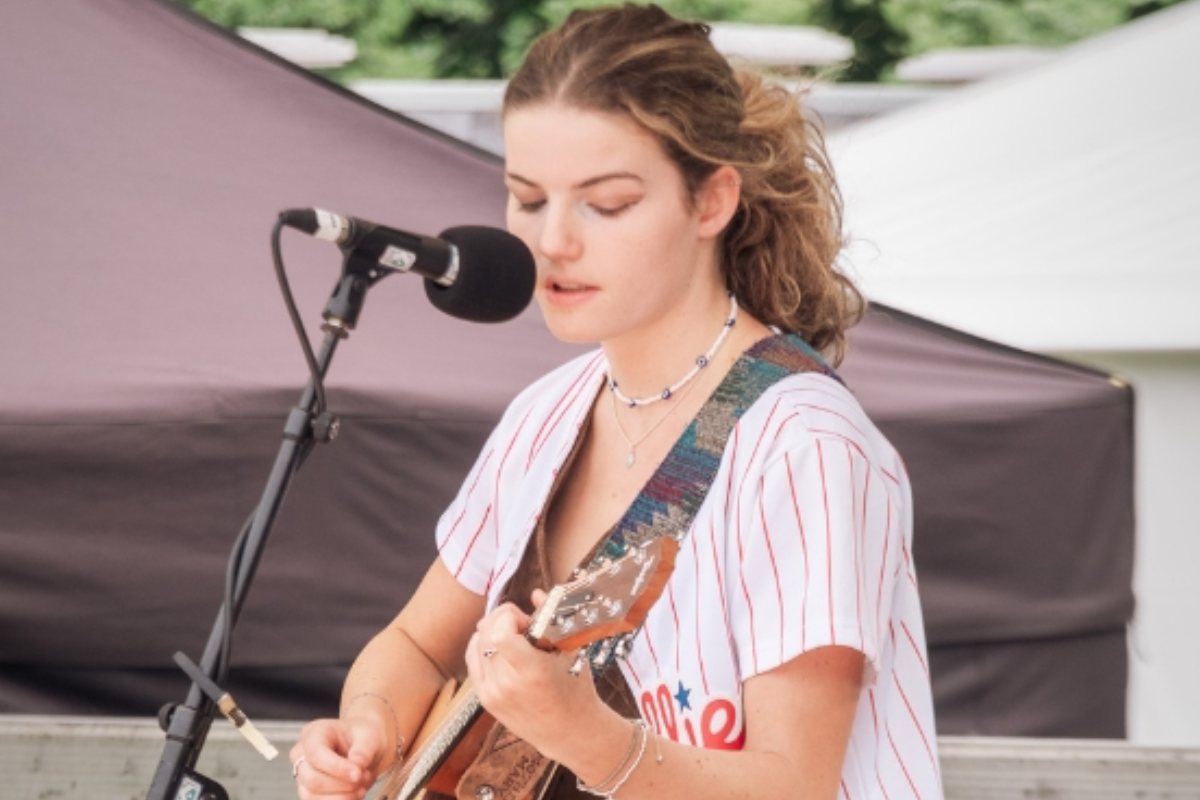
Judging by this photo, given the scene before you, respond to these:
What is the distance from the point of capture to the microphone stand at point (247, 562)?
1709mm

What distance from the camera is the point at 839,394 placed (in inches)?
72.1

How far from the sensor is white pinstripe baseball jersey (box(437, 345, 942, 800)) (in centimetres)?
167

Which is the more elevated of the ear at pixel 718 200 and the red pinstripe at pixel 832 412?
the ear at pixel 718 200

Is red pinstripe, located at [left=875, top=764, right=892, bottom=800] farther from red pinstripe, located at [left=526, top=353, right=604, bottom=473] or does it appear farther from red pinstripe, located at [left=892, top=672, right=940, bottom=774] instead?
red pinstripe, located at [left=526, top=353, right=604, bottom=473]

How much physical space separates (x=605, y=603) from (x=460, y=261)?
1.72 feet

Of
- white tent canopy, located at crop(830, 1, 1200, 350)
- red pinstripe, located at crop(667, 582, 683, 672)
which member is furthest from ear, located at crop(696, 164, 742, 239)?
white tent canopy, located at crop(830, 1, 1200, 350)

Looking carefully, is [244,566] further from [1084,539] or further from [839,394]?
[1084,539]

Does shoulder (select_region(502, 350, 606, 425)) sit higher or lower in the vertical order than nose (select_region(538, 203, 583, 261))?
lower

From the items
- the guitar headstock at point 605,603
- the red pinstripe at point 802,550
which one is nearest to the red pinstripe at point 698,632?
the red pinstripe at point 802,550

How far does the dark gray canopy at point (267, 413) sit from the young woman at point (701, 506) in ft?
2.39

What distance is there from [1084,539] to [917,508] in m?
0.34

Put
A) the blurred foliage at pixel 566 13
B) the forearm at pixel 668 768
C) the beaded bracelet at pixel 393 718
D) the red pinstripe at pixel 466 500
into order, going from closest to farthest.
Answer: the forearm at pixel 668 768 → the beaded bracelet at pixel 393 718 → the red pinstripe at pixel 466 500 → the blurred foliage at pixel 566 13

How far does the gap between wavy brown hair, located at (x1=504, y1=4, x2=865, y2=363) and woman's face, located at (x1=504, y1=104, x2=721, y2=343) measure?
3cm

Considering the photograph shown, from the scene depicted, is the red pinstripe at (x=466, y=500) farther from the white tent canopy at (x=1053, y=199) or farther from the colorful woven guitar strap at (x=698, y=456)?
the white tent canopy at (x=1053, y=199)
